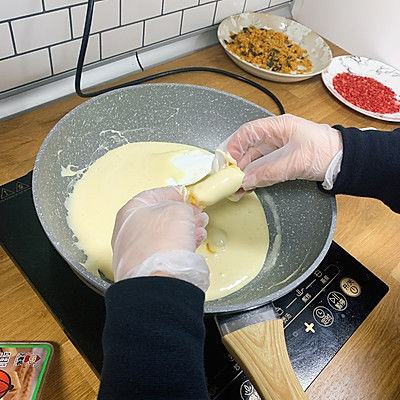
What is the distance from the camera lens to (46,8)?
69 cm

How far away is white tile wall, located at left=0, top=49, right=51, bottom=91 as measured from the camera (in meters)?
0.72

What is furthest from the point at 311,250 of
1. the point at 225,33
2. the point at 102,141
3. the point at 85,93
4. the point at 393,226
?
the point at 225,33

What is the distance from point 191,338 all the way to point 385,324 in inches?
16.1

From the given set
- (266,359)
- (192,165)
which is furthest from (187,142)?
(266,359)

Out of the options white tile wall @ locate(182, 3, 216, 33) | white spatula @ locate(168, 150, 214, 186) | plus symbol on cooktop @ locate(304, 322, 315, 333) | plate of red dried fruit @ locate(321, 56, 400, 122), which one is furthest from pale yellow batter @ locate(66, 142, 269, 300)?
plate of red dried fruit @ locate(321, 56, 400, 122)

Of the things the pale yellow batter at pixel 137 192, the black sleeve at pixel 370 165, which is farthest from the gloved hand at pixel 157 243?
the black sleeve at pixel 370 165

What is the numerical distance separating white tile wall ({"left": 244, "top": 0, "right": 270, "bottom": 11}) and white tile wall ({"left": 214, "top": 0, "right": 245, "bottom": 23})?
0.08ft

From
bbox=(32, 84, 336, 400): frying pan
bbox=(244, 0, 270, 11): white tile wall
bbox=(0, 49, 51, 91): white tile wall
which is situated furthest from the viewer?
bbox=(244, 0, 270, 11): white tile wall

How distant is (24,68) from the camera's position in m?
0.75

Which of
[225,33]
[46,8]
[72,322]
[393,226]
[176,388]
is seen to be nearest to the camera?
[176,388]

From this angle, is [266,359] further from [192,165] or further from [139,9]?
[139,9]

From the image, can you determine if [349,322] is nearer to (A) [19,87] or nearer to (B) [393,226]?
(B) [393,226]

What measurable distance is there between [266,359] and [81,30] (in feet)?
2.13

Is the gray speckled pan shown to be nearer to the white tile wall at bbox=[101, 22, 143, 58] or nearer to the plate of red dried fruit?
the white tile wall at bbox=[101, 22, 143, 58]
